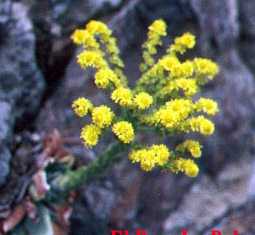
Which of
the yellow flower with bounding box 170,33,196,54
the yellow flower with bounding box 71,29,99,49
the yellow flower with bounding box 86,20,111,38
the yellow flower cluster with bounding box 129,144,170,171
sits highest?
the yellow flower with bounding box 170,33,196,54

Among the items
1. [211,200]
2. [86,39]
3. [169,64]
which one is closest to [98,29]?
[86,39]

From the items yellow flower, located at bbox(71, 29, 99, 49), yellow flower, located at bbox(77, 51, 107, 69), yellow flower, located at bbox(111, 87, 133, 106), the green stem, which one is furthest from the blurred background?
yellow flower, located at bbox(111, 87, 133, 106)

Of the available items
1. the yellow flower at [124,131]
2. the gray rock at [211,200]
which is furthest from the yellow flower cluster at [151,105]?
the gray rock at [211,200]

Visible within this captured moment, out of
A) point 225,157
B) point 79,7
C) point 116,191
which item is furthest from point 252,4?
point 116,191

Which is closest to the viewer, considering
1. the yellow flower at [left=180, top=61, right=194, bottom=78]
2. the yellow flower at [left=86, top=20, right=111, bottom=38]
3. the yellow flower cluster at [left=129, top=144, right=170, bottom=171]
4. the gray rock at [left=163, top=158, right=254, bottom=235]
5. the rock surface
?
the yellow flower cluster at [left=129, top=144, right=170, bottom=171]

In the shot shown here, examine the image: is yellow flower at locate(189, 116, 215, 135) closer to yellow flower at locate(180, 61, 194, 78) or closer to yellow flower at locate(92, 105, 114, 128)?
yellow flower at locate(180, 61, 194, 78)

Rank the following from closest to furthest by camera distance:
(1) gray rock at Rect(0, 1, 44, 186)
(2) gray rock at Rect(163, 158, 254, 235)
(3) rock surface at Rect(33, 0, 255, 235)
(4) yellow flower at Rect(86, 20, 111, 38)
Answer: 1. (4) yellow flower at Rect(86, 20, 111, 38)
2. (1) gray rock at Rect(0, 1, 44, 186)
3. (3) rock surface at Rect(33, 0, 255, 235)
4. (2) gray rock at Rect(163, 158, 254, 235)

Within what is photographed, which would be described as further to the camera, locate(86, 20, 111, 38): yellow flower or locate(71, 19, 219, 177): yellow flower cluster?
locate(86, 20, 111, 38): yellow flower
